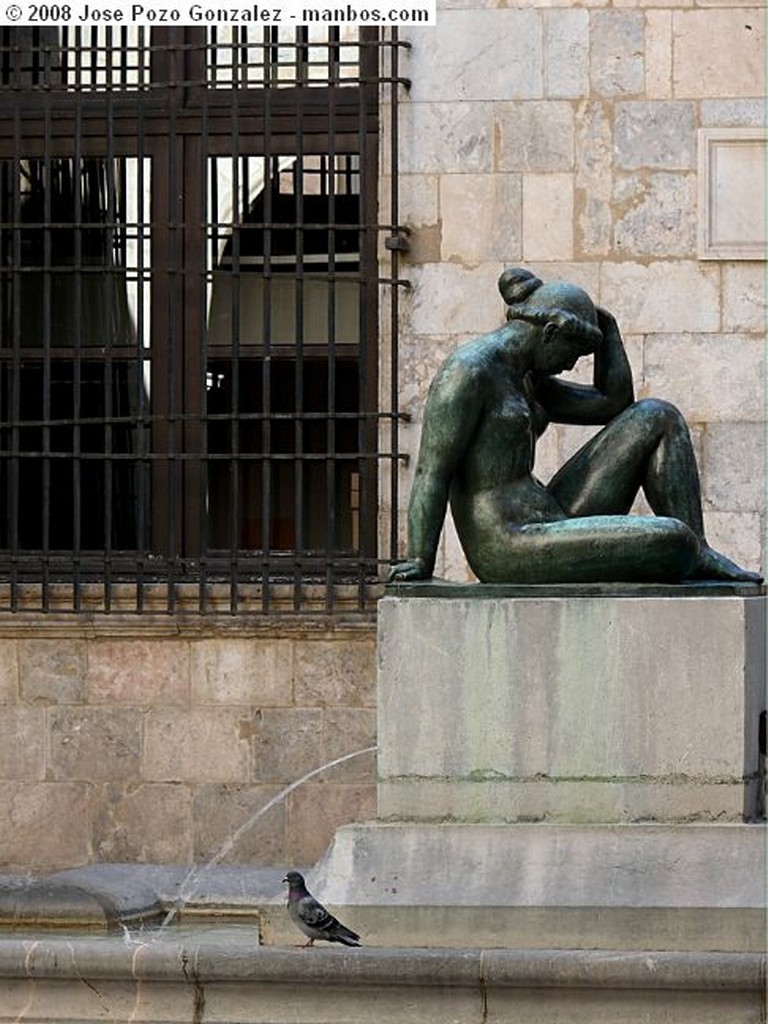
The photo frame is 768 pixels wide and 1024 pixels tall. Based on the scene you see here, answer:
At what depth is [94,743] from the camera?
1195 cm

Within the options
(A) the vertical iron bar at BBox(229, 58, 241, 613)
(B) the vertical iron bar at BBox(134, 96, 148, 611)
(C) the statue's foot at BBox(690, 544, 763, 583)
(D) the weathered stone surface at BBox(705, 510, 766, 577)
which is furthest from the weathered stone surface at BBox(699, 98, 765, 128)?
(C) the statue's foot at BBox(690, 544, 763, 583)

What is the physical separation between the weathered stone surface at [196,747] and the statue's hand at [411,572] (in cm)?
410

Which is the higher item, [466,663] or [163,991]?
[466,663]

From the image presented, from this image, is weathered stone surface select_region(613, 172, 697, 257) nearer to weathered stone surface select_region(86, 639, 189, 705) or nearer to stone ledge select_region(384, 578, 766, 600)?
weathered stone surface select_region(86, 639, 189, 705)

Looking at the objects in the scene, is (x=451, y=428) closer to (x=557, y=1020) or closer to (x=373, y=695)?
(x=557, y=1020)

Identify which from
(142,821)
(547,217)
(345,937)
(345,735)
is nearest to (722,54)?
(547,217)

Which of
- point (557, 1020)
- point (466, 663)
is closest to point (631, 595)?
point (466, 663)

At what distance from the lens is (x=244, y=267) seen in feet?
40.4

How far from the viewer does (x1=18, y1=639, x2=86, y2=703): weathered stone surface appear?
11977mm

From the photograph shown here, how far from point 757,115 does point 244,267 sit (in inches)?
93.4

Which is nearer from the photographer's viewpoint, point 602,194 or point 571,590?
point 571,590

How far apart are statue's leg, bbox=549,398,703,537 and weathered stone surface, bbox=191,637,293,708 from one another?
3.94 metres

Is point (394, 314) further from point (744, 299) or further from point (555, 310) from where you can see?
point (555, 310)

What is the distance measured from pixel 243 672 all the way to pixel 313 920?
4.61 metres
